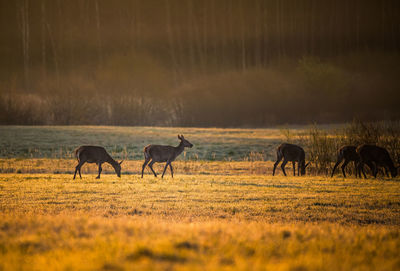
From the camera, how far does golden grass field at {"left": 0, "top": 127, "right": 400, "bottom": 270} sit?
6555 mm

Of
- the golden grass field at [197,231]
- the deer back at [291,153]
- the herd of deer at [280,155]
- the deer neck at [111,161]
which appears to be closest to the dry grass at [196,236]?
the golden grass field at [197,231]

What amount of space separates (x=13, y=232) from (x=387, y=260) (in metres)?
6.96

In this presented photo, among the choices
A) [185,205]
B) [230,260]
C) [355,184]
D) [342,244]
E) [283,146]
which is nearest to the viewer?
[230,260]

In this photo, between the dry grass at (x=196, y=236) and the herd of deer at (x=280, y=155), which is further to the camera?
the herd of deer at (x=280, y=155)

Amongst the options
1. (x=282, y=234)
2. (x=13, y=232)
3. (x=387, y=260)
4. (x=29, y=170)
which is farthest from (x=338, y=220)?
(x=29, y=170)

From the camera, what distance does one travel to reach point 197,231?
27.4 feet

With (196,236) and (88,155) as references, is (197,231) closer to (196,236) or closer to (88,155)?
(196,236)

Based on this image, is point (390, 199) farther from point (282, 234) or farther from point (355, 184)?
point (282, 234)

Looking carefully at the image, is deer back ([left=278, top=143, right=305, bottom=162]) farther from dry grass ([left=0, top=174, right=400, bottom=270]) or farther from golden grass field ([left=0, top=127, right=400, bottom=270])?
dry grass ([left=0, top=174, right=400, bottom=270])

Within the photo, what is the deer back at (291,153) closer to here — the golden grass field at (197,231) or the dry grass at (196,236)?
the golden grass field at (197,231)

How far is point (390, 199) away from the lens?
55.1 ft

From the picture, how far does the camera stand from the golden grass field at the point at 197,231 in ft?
21.5

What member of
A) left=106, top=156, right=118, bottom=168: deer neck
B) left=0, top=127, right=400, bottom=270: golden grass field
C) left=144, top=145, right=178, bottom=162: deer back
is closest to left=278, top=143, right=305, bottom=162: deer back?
left=144, top=145, right=178, bottom=162: deer back

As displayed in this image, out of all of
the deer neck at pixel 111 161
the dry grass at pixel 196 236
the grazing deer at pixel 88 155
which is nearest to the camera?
the dry grass at pixel 196 236
